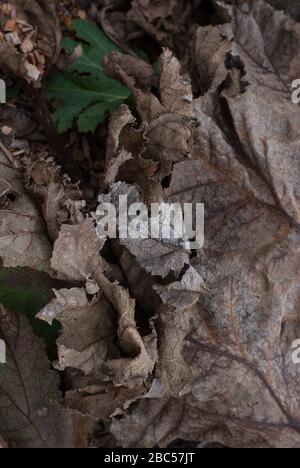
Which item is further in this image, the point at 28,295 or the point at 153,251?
the point at 28,295

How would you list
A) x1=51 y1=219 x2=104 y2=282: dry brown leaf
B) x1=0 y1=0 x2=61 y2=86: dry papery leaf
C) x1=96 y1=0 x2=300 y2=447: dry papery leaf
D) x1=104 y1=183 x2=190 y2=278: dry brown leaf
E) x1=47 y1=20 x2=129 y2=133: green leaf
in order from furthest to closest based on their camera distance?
x1=47 y1=20 x2=129 y2=133: green leaf
x1=0 y1=0 x2=61 y2=86: dry papery leaf
x1=96 y1=0 x2=300 y2=447: dry papery leaf
x1=104 y1=183 x2=190 y2=278: dry brown leaf
x1=51 y1=219 x2=104 y2=282: dry brown leaf

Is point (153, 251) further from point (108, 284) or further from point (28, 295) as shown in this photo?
point (28, 295)

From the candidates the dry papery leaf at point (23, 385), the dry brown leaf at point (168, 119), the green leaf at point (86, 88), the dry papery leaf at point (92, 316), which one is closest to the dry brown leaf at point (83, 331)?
the dry papery leaf at point (92, 316)

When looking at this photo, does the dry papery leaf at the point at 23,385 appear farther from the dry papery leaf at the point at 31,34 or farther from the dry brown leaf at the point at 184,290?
the dry papery leaf at the point at 31,34

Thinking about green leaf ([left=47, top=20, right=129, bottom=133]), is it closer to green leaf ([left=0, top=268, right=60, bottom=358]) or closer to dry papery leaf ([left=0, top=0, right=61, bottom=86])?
dry papery leaf ([left=0, top=0, right=61, bottom=86])

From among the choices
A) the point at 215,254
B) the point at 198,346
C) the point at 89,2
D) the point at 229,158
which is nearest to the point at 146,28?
the point at 89,2

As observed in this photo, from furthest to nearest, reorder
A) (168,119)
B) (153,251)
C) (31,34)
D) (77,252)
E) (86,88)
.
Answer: (86,88)
(31,34)
(168,119)
(153,251)
(77,252)

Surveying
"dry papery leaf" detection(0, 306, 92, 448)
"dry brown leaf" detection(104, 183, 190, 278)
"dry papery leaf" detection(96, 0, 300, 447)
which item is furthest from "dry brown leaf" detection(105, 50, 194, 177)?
"dry papery leaf" detection(0, 306, 92, 448)

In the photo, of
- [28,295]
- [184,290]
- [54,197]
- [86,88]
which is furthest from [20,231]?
[86,88]
